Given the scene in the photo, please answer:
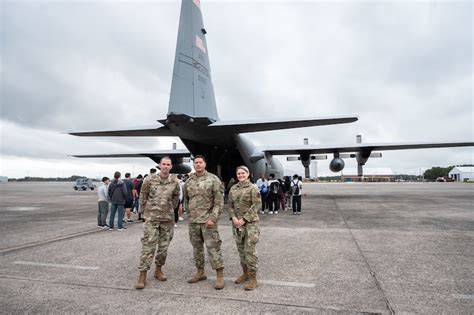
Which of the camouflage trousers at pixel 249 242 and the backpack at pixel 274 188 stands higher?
the backpack at pixel 274 188

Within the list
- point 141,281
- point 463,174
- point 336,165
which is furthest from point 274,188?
point 463,174

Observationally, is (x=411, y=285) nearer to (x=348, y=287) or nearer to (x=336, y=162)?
(x=348, y=287)

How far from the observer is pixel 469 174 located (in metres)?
68.8

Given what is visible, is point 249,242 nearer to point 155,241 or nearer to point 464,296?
point 155,241

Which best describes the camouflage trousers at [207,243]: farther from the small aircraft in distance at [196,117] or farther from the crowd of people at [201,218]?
the small aircraft in distance at [196,117]

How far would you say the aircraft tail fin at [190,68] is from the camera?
9.49 m

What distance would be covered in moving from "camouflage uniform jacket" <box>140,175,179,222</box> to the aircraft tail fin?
18.1 ft

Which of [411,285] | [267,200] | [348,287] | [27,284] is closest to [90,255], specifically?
[27,284]

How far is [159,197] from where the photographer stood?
13.2 feet

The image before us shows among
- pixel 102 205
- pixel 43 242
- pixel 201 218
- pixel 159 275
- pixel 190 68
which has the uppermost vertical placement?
pixel 190 68

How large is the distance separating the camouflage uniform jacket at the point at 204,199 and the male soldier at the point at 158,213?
0.30 metres

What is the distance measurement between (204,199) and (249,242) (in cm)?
82

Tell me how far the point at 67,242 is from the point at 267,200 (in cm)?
700

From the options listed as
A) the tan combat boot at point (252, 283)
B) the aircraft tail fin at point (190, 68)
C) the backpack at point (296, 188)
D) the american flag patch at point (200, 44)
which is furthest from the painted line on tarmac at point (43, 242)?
the american flag patch at point (200, 44)
